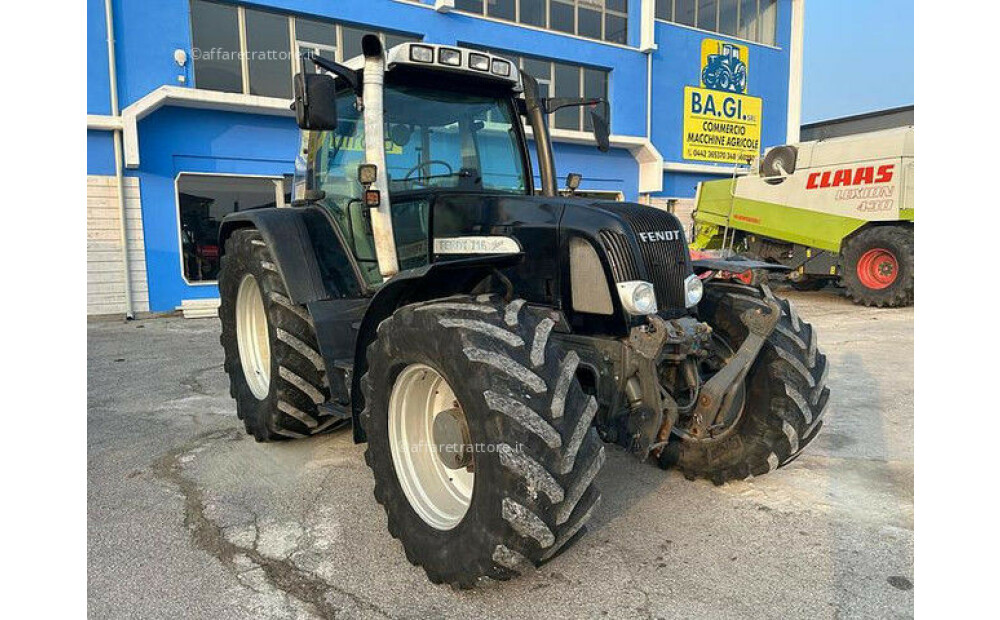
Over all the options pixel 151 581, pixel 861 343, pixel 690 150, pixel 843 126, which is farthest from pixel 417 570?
pixel 843 126

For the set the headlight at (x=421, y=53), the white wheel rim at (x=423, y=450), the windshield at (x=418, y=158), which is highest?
the headlight at (x=421, y=53)

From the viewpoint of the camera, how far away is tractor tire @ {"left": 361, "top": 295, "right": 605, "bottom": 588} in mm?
2275

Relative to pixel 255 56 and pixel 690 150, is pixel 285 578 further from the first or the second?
pixel 690 150

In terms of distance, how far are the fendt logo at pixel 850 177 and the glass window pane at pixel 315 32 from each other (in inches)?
369

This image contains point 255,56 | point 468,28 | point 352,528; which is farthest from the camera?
point 468,28

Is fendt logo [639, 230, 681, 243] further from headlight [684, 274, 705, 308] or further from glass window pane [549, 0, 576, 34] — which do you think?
glass window pane [549, 0, 576, 34]

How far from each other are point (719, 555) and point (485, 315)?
154 centimetres

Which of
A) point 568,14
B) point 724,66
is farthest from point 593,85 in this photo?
point 724,66

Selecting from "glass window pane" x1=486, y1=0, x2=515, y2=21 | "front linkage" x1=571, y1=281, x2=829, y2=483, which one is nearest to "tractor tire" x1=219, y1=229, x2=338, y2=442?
"front linkage" x1=571, y1=281, x2=829, y2=483

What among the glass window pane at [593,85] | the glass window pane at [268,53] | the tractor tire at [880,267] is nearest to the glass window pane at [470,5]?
the glass window pane at [593,85]

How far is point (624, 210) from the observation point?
10.0ft

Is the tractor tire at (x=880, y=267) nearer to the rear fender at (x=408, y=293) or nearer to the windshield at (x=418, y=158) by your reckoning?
the windshield at (x=418, y=158)

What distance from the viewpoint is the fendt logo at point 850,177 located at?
35.6 feet

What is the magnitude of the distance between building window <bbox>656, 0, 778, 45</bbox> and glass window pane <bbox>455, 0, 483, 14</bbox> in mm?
5249
